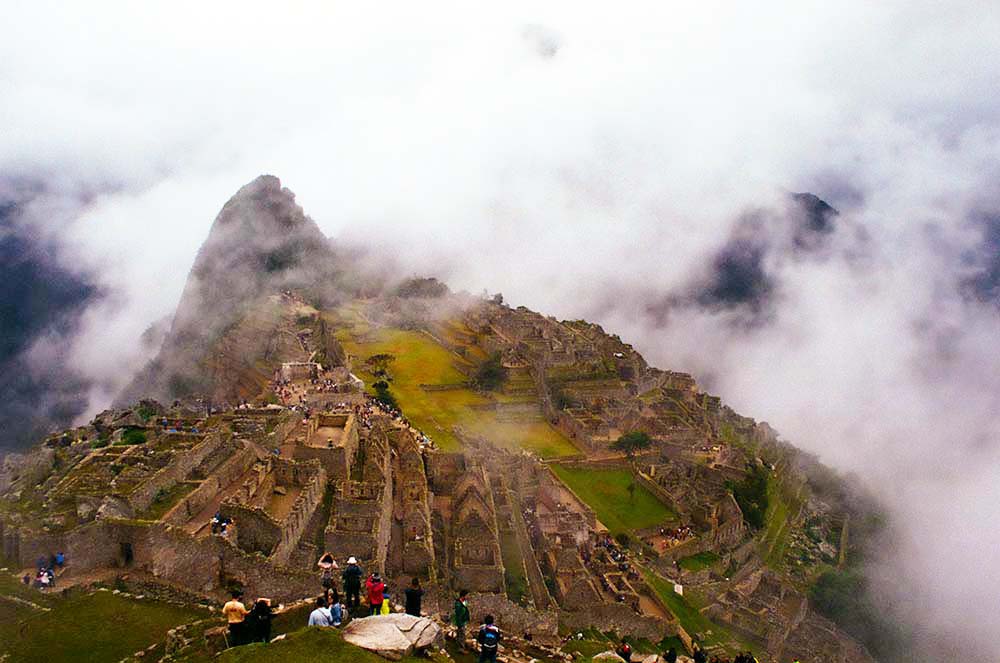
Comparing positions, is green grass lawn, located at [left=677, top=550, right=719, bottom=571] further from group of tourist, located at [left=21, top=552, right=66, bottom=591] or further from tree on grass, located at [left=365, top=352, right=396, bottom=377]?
group of tourist, located at [left=21, top=552, right=66, bottom=591]

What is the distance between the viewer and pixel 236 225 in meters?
114

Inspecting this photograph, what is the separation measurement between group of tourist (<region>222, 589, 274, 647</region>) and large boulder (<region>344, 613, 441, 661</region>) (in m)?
1.86

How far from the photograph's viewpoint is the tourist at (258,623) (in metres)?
16.1

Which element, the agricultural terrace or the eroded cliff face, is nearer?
the agricultural terrace

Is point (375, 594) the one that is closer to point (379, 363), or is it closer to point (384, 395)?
point (384, 395)

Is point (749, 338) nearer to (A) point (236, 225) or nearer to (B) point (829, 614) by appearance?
(A) point (236, 225)

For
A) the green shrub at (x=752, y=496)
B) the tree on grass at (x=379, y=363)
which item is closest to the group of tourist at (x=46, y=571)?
the green shrub at (x=752, y=496)

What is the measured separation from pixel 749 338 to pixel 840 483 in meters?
91.0

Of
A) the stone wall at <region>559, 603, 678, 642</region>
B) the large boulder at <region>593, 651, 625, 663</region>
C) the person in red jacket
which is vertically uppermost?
the stone wall at <region>559, 603, 678, 642</region>

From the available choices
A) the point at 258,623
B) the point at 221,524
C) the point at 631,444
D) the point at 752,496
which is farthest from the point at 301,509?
the point at 752,496

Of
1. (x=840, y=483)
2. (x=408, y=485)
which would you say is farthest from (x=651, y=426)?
(x=408, y=485)

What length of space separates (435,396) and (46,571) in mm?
44081

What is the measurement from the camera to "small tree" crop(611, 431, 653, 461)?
2293 inches

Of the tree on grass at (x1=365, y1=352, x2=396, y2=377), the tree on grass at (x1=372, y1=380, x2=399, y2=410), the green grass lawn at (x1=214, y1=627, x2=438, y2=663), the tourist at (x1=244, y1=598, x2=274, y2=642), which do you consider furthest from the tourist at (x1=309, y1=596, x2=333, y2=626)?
the tree on grass at (x1=365, y1=352, x2=396, y2=377)
